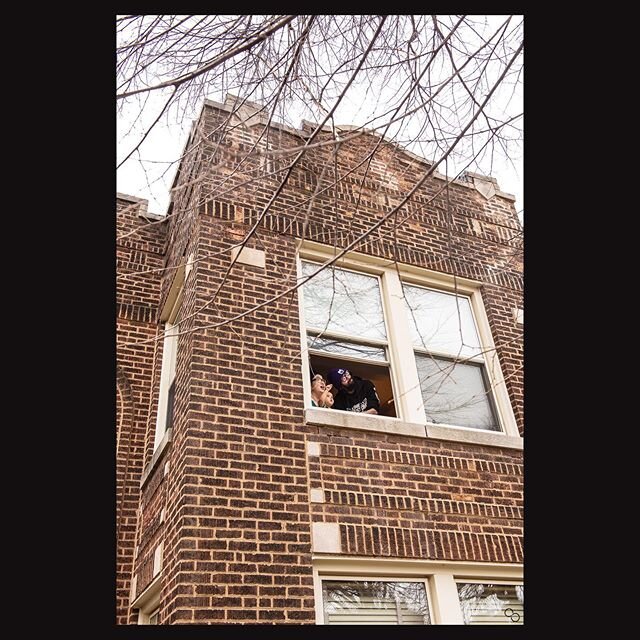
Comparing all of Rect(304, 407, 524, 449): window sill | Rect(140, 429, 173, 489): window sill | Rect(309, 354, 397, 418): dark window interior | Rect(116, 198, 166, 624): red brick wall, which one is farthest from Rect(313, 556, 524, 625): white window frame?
Rect(116, 198, 166, 624): red brick wall

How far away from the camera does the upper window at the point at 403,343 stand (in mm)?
6312

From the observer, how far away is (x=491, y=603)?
17.7 feet

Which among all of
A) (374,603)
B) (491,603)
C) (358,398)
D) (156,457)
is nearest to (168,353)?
(156,457)

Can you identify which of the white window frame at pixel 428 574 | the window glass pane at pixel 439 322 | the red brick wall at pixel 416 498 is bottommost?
the white window frame at pixel 428 574

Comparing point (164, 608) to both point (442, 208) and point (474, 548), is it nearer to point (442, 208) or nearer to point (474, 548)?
point (474, 548)

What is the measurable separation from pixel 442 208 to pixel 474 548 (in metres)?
4.13

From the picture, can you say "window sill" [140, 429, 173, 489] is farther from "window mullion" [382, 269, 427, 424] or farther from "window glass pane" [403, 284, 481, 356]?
"window glass pane" [403, 284, 481, 356]

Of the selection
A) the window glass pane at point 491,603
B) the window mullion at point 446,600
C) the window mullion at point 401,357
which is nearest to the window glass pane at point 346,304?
the window mullion at point 401,357

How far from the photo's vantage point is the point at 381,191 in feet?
25.1

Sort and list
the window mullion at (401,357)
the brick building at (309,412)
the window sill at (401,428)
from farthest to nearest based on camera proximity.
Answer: the window mullion at (401,357) → the window sill at (401,428) → the brick building at (309,412)

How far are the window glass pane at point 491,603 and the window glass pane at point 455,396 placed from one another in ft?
5.20

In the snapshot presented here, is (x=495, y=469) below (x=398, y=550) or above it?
above

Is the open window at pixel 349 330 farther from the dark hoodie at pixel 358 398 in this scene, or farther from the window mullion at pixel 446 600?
the window mullion at pixel 446 600

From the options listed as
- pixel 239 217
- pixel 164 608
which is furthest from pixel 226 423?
pixel 239 217
